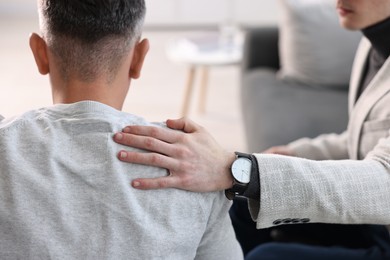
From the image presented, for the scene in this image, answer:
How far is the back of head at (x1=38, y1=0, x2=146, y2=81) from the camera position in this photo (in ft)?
3.40

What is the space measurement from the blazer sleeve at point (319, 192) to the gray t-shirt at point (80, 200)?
22 centimetres

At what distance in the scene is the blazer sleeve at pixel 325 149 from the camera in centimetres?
181

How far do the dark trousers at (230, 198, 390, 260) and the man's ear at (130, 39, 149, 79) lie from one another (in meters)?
0.58

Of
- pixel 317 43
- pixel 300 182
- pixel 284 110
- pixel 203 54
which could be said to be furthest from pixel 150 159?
pixel 203 54

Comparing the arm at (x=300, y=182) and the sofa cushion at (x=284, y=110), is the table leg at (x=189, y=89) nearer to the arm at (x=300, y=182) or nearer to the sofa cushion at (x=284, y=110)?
the sofa cushion at (x=284, y=110)

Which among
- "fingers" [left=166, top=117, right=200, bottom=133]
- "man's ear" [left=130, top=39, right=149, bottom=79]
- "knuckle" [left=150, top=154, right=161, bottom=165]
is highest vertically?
"man's ear" [left=130, top=39, right=149, bottom=79]

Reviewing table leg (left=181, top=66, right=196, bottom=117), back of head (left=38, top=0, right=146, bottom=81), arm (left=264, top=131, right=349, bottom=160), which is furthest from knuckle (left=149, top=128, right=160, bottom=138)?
table leg (left=181, top=66, right=196, bottom=117)

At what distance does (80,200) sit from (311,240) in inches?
34.1

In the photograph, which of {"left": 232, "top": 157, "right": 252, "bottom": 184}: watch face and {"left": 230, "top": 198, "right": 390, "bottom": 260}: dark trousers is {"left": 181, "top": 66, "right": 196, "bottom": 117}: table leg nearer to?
{"left": 230, "top": 198, "right": 390, "bottom": 260}: dark trousers

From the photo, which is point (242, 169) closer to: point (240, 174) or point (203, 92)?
point (240, 174)

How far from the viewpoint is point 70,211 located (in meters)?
0.89

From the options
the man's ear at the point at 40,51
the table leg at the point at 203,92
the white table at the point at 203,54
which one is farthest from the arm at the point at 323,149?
the table leg at the point at 203,92

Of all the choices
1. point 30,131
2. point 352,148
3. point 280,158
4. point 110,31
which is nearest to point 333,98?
point 352,148

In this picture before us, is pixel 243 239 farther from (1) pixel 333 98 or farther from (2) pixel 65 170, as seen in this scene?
(1) pixel 333 98
